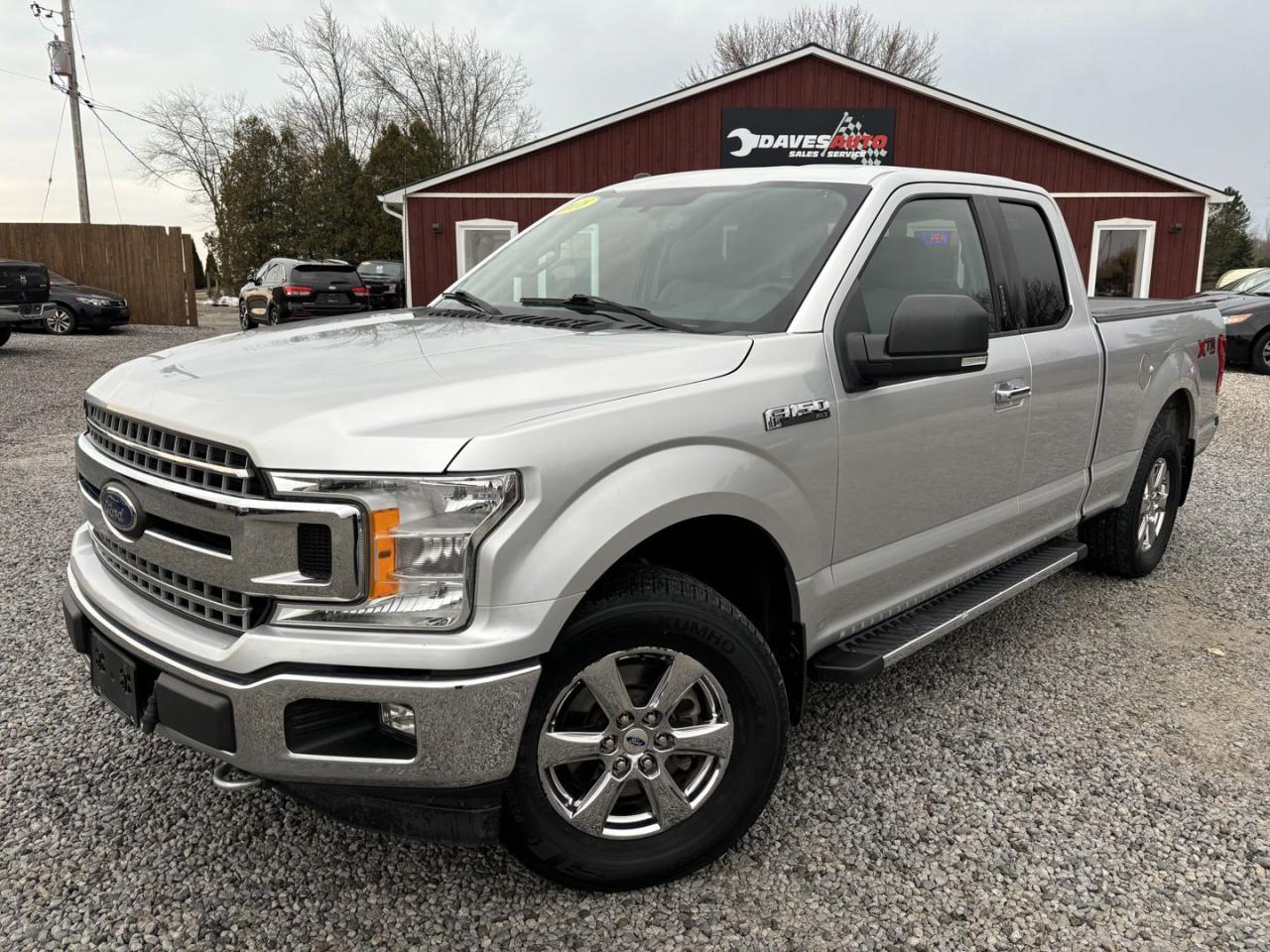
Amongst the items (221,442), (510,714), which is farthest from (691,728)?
(221,442)

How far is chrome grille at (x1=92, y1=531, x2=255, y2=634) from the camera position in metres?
2.12

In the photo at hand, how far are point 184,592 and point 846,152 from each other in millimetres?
19465

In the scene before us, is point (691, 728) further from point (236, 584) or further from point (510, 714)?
point (236, 584)

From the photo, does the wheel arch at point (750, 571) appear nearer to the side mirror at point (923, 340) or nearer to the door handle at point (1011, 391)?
the side mirror at point (923, 340)

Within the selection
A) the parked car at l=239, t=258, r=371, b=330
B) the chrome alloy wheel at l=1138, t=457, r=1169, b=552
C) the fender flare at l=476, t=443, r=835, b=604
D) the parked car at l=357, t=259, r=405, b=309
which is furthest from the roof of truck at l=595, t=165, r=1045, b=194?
the parked car at l=357, t=259, r=405, b=309

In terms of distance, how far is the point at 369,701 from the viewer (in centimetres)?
203

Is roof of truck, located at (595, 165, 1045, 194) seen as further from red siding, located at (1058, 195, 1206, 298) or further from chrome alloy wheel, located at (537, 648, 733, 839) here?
red siding, located at (1058, 195, 1206, 298)

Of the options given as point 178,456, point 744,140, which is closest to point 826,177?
point 178,456

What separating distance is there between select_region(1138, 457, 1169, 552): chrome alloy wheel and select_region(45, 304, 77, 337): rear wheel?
1989 centimetres

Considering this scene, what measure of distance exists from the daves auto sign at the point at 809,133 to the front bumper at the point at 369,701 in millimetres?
18881

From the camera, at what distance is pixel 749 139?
19.6 m

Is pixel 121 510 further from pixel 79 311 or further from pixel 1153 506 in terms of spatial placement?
pixel 79 311

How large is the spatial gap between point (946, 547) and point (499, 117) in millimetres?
45431

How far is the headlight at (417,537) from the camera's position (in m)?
1.99
